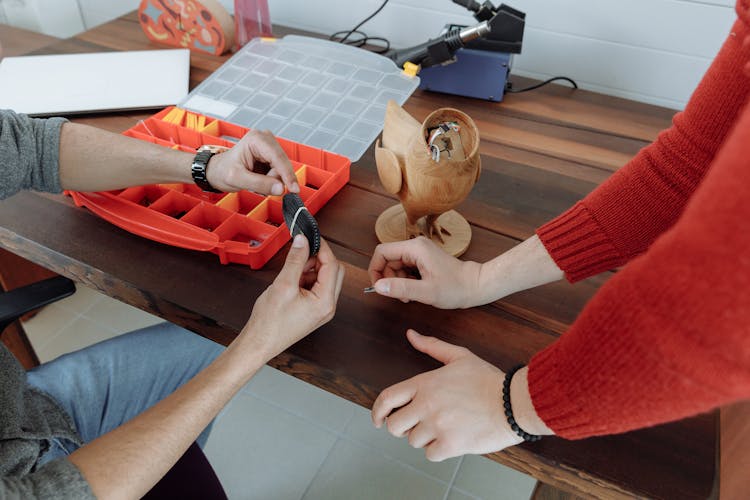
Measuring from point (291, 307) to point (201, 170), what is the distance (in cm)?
32

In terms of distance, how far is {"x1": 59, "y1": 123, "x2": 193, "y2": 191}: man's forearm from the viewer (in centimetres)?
83

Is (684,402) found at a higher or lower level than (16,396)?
higher

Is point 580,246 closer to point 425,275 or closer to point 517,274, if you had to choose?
point 517,274

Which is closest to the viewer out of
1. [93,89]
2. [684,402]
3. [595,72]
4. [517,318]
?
[684,402]

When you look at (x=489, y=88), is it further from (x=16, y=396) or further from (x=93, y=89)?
(x=16, y=396)

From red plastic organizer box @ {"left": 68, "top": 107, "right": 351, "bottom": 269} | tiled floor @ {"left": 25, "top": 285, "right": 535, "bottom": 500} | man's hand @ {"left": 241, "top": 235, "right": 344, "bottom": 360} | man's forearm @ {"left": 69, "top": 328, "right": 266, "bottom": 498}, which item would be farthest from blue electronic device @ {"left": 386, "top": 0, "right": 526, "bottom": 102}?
tiled floor @ {"left": 25, "top": 285, "right": 535, "bottom": 500}

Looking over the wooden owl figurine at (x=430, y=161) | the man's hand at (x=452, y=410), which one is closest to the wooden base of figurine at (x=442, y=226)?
the wooden owl figurine at (x=430, y=161)

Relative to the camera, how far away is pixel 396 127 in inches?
28.8

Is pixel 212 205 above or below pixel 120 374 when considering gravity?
above

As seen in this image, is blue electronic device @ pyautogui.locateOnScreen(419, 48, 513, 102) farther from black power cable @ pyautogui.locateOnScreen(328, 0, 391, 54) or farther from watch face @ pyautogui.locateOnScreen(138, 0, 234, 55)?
watch face @ pyautogui.locateOnScreen(138, 0, 234, 55)

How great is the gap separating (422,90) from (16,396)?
92cm

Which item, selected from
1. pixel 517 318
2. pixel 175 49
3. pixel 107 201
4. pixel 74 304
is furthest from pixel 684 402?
pixel 74 304

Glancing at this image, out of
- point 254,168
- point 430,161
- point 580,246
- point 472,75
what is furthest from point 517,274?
point 472,75

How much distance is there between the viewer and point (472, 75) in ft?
3.69
